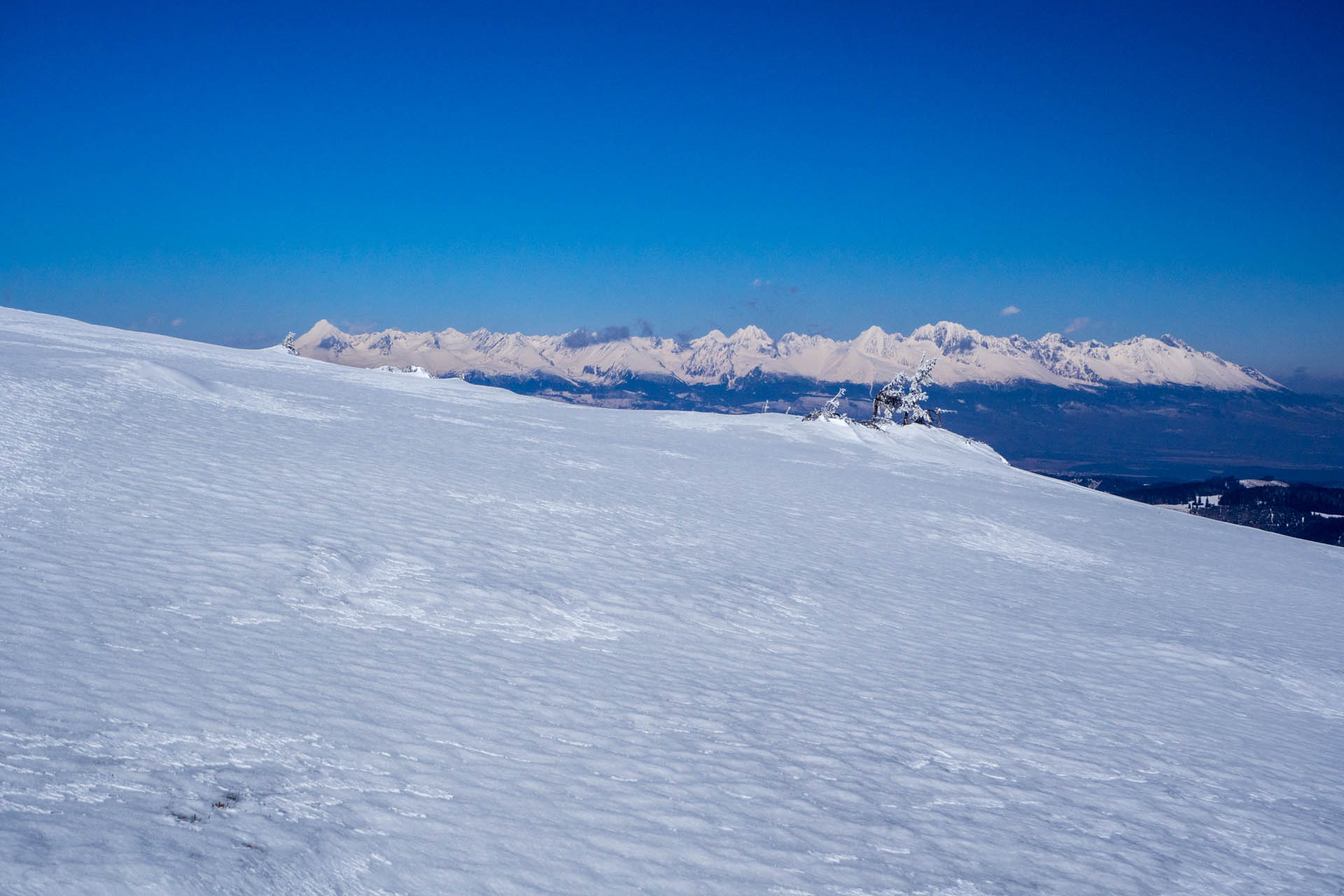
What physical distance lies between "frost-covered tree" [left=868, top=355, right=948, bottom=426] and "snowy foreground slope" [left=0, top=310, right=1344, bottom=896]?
95.8 ft

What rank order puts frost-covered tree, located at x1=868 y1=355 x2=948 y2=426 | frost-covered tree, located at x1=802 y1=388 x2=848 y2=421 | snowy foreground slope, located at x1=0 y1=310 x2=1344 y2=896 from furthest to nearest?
frost-covered tree, located at x1=868 y1=355 x2=948 y2=426, frost-covered tree, located at x1=802 y1=388 x2=848 y2=421, snowy foreground slope, located at x1=0 y1=310 x2=1344 y2=896

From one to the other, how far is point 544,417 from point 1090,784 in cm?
2891

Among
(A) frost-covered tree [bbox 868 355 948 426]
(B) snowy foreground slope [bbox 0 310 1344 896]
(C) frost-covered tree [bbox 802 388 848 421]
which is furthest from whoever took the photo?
(A) frost-covered tree [bbox 868 355 948 426]

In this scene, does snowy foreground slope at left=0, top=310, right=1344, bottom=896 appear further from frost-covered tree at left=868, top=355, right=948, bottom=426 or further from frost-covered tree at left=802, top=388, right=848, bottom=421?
frost-covered tree at left=868, top=355, right=948, bottom=426

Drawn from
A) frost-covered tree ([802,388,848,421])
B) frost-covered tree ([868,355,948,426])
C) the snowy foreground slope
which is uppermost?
frost-covered tree ([868,355,948,426])

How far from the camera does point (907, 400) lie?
4825 cm

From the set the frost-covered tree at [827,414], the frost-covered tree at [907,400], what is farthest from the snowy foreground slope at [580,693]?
the frost-covered tree at [907,400]

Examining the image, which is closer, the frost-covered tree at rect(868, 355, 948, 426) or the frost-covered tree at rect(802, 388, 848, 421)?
the frost-covered tree at rect(802, 388, 848, 421)

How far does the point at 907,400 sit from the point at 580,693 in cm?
4368

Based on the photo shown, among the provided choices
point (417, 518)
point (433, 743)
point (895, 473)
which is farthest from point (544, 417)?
point (433, 743)

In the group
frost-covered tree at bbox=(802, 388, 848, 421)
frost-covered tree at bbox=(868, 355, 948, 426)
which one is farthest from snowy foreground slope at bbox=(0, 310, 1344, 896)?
frost-covered tree at bbox=(868, 355, 948, 426)

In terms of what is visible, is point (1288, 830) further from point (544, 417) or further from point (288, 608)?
point (544, 417)

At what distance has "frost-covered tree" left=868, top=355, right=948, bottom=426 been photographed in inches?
1891

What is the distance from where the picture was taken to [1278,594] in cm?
1864
